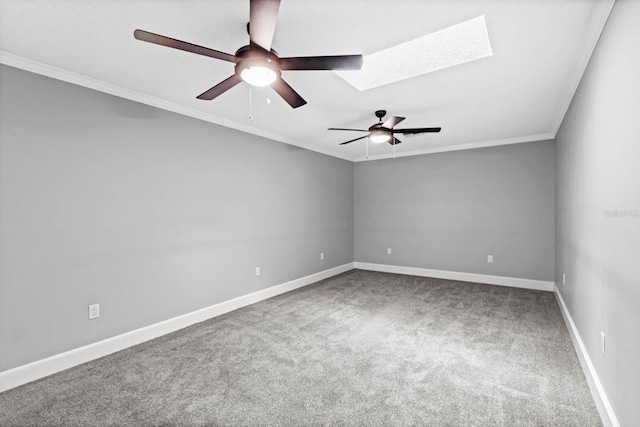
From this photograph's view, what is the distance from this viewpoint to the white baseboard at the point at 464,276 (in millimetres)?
4703

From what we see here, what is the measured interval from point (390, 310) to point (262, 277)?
1.80 metres

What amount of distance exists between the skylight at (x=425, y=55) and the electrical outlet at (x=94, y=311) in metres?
2.90

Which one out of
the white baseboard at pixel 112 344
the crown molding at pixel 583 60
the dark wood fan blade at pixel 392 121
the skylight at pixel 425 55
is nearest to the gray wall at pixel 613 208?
the crown molding at pixel 583 60

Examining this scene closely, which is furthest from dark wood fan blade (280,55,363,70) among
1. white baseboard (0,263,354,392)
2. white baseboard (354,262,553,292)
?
white baseboard (354,262,553,292)

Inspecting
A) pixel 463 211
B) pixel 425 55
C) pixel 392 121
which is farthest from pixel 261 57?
pixel 463 211

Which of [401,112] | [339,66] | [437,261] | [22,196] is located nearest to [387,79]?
[401,112]

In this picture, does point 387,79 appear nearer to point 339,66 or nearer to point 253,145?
point 339,66

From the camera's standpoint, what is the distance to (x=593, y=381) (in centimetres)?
205

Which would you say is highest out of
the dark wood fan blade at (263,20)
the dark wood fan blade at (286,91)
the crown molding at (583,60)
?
the crown molding at (583,60)

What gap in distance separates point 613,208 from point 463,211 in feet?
12.2

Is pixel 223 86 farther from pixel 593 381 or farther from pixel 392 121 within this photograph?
pixel 593 381

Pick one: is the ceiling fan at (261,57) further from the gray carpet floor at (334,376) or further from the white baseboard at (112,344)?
the white baseboard at (112,344)

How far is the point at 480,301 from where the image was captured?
4141 mm

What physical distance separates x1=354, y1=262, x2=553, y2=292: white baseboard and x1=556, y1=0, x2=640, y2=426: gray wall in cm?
224
